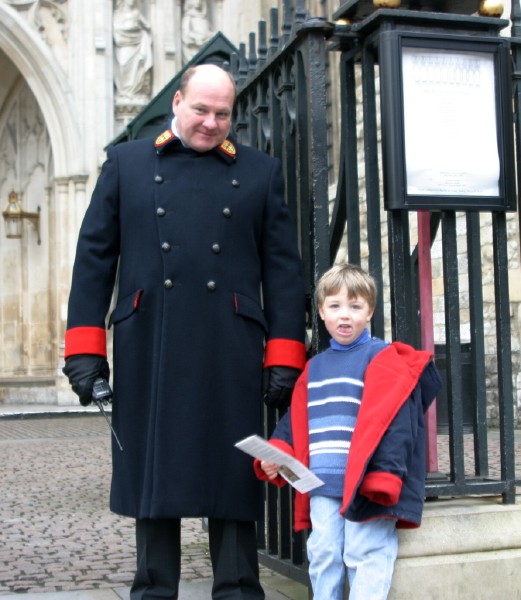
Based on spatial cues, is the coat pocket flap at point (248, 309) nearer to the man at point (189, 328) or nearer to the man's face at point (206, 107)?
the man at point (189, 328)

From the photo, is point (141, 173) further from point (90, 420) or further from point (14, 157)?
point (14, 157)

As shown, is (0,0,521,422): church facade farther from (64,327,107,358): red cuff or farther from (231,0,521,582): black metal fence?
(64,327,107,358): red cuff

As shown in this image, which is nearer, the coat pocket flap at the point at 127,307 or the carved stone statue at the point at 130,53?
the coat pocket flap at the point at 127,307

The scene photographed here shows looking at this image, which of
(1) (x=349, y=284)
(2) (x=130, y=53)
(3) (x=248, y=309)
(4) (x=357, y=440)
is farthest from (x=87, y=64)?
(4) (x=357, y=440)

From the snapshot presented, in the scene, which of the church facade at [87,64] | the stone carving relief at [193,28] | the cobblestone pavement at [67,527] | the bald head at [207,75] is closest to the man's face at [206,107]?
the bald head at [207,75]

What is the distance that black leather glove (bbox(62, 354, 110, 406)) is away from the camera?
3.22 m

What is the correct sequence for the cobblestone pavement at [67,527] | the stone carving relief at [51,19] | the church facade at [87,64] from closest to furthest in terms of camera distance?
the cobblestone pavement at [67,527], the church facade at [87,64], the stone carving relief at [51,19]

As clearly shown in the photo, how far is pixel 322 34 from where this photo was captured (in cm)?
350

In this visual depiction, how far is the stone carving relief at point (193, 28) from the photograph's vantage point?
1723cm

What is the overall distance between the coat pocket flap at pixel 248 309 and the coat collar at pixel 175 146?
424mm

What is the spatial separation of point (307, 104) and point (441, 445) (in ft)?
17.4

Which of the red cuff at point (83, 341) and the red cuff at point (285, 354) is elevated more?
the red cuff at point (83, 341)

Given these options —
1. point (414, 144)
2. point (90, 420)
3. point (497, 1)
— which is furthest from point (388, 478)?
point (90, 420)

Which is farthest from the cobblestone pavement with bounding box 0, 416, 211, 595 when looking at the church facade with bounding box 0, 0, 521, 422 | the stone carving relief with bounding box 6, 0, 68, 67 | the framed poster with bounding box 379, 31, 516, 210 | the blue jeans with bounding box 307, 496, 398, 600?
the stone carving relief with bounding box 6, 0, 68, 67
